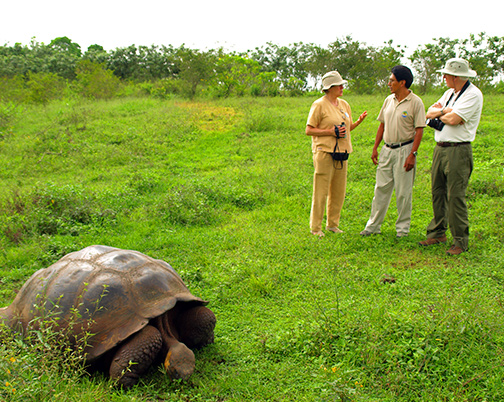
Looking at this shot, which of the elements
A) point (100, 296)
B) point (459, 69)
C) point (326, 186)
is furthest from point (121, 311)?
point (459, 69)

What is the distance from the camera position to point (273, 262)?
16.2 ft

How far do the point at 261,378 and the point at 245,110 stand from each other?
12.4m

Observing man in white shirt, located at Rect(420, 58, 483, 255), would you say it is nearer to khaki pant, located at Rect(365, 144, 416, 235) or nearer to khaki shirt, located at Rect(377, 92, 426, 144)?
khaki shirt, located at Rect(377, 92, 426, 144)

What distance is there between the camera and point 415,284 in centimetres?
410

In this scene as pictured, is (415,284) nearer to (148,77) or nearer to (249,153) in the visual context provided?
(249,153)

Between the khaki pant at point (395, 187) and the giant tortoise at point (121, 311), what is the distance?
10.2 feet

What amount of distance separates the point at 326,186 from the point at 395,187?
0.92 metres

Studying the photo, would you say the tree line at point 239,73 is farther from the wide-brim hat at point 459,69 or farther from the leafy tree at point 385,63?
A: the wide-brim hat at point 459,69

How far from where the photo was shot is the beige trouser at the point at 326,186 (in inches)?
219

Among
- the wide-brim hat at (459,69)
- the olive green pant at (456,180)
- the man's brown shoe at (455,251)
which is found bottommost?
the man's brown shoe at (455,251)

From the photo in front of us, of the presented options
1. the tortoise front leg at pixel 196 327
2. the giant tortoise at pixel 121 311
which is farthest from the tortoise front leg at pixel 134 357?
the tortoise front leg at pixel 196 327

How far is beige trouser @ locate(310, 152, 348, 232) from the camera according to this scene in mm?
5562

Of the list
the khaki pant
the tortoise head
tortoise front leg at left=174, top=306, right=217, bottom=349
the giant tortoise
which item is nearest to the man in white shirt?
the khaki pant

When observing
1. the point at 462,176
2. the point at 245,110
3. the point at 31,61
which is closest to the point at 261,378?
the point at 462,176
